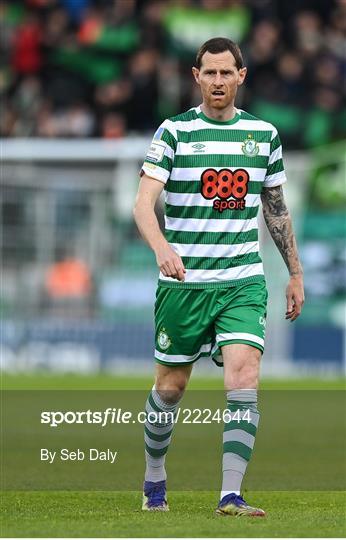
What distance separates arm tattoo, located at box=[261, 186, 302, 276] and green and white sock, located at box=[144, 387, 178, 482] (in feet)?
3.36

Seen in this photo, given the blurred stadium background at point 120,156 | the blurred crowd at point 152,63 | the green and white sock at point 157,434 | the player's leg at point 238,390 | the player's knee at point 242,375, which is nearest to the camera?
the player's leg at point 238,390

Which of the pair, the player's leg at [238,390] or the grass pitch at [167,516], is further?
the player's leg at [238,390]

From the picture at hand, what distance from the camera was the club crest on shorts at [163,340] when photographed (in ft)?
25.2

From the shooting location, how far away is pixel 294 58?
22844 millimetres

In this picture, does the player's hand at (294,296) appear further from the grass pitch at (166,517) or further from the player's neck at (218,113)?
the grass pitch at (166,517)

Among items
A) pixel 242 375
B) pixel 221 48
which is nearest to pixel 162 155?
pixel 221 48

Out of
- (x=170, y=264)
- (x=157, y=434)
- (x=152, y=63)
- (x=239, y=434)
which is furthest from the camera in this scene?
(x=152, y=63)

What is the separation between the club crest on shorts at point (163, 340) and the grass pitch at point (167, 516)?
0.85 meters

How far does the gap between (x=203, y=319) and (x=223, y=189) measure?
678 mm

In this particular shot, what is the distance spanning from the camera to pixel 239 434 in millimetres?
7391

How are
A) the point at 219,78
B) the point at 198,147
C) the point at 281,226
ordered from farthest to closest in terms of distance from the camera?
the point at 281,226
the point at 198,147
the point at 219,78

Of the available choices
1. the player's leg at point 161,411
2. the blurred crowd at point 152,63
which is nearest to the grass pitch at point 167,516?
the player's leg at point 161,411

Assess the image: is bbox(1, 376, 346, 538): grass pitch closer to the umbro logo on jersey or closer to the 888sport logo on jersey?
the 888sport logo on jersey

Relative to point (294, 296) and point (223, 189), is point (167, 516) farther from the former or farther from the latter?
point (223, 189)
